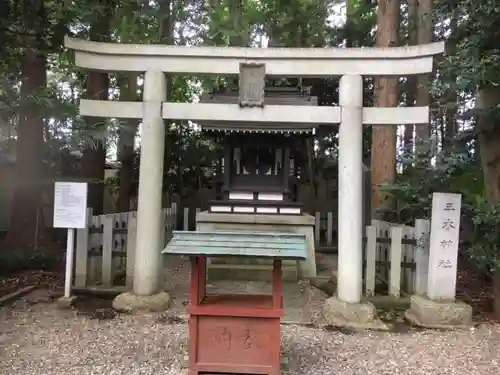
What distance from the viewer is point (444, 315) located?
6.21 m

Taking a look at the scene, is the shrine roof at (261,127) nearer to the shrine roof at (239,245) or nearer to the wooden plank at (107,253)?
the wooden plank at (107,253)

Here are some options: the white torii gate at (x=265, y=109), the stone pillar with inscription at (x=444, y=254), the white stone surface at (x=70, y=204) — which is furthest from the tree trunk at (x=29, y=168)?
the stone pillar with inscription at (x=444, y=254)

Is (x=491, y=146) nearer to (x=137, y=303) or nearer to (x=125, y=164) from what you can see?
(x=137, y=303)

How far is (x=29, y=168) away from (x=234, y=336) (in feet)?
24.0

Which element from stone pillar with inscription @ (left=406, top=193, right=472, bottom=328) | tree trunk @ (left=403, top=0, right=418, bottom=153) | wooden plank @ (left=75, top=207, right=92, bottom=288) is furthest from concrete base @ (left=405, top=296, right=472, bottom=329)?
wooden plank @ (left=75, top=207, right=92, bottom=288)

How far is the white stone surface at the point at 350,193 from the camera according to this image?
6.37 meters

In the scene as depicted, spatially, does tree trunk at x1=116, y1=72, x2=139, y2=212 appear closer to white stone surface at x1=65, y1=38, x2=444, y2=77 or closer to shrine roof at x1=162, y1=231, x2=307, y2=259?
white stone surface at x1=65, y1=38, x2=444, y2=77

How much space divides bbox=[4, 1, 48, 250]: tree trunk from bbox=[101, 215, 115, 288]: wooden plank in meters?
2.82

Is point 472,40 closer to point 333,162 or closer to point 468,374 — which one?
point 468,374

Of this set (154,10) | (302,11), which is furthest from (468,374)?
(302,11)

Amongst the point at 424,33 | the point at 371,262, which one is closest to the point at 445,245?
the point at 371,262

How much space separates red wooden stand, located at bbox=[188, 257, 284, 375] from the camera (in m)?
4.21

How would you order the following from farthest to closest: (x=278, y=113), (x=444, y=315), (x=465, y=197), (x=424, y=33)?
(x=424, y=33), (x=465, y=197), (x=278, y=113), (x=444, y=315)

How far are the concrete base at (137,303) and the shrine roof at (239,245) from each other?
Result: 262 centimetres
